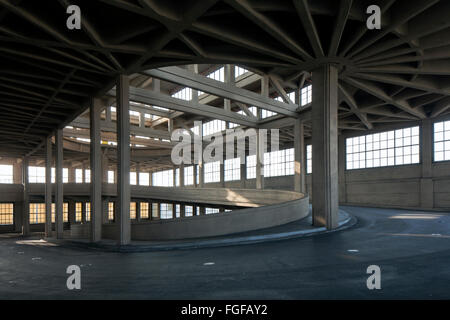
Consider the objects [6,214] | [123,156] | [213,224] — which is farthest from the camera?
[6,214]

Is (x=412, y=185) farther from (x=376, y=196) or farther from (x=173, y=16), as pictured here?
(x=173, y=16)

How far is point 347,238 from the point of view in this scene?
1152 cm

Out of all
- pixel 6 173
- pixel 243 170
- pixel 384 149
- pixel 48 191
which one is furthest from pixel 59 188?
pixel 6 173

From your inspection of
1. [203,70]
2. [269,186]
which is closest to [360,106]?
[203,70]

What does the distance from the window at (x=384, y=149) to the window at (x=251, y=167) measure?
13448 mm

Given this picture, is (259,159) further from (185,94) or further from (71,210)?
(71,210)

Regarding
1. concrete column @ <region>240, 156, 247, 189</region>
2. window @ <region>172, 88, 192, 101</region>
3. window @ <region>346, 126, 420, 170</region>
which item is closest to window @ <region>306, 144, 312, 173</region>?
window @ <region>346, 126, 420, 170</region>

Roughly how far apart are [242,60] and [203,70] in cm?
2224

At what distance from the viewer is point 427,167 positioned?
26.6 meters

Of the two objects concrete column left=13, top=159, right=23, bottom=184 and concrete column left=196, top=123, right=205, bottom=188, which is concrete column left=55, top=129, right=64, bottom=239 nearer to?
concrete column left=196, top=123, right=205, bottom=188

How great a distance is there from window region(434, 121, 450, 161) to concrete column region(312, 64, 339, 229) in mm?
17451

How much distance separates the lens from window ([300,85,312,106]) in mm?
29391

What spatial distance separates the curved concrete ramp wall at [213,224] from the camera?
1362cm

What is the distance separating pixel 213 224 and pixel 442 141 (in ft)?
76.1
